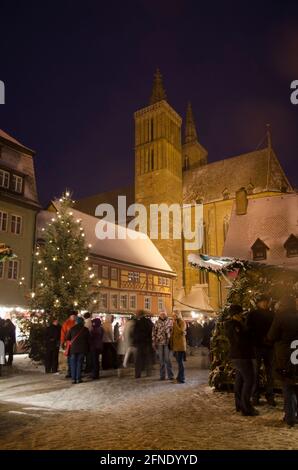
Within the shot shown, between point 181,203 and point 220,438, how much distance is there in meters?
46.9

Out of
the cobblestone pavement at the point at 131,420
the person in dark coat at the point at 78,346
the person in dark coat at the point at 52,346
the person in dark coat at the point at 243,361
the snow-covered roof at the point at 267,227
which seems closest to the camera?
the cobblestone pavement at the point at 131,420

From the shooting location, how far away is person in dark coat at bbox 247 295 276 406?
7.37m

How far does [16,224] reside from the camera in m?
24.8

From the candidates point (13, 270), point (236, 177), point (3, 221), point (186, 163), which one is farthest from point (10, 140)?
point (186, 163)

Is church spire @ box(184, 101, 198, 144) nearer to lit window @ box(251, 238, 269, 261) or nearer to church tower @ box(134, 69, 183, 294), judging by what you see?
church tower @ box(134, 69, 183, 294)

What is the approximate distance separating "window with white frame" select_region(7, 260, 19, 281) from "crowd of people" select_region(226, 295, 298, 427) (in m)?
18.4

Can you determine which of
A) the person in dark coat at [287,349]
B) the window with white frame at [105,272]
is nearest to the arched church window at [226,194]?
the window with white frame at [105,272]

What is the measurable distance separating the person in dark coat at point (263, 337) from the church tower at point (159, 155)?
39386 mm

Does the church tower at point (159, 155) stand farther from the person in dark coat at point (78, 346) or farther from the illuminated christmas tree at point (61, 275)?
the person in dark coat at point (78, 346)

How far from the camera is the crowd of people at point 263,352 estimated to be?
6070 mm

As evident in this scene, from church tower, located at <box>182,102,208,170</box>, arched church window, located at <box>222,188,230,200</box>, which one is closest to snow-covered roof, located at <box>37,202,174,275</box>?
arched church window, located at <box>222,188,230,200</box>

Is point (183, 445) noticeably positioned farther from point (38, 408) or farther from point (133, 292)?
point (133, 292)

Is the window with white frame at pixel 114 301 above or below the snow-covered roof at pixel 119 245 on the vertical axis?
below
